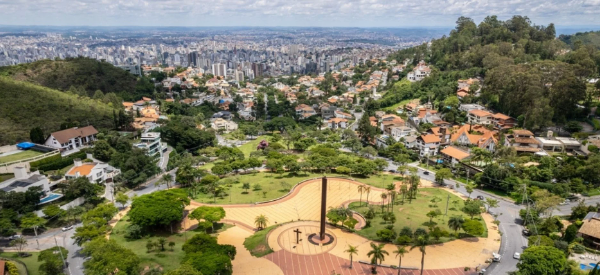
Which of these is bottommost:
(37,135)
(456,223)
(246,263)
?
(246,263)

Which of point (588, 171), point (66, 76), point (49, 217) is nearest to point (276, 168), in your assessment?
point (49, 217)

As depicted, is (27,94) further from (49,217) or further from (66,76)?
(49,217)

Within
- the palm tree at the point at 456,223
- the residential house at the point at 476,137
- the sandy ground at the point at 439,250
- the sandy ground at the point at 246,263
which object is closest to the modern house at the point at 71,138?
the sandy ground at the point at 246,263

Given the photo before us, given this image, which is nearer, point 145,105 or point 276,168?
point 276,168

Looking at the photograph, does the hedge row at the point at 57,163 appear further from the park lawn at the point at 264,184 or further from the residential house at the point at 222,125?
the residential house at the point at 222,125

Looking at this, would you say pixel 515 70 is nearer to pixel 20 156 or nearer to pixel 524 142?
pixel 524 142

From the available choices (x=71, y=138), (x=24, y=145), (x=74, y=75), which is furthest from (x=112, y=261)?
(x=74, y=75)

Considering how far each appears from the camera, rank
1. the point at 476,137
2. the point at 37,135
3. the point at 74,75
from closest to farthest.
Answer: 1. the point at 37,135
2. the point at 476,137
3. the point at 74,75

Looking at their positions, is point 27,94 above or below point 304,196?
above
